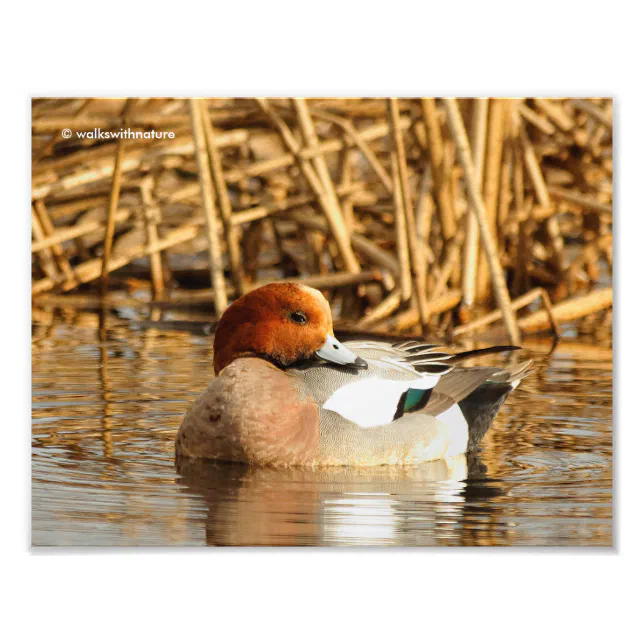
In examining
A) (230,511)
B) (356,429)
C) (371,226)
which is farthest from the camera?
(371,226)

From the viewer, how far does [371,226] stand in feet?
23.7

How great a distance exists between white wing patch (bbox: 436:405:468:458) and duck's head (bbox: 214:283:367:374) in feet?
1.34

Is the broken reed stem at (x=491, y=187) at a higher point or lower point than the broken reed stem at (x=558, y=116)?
lower

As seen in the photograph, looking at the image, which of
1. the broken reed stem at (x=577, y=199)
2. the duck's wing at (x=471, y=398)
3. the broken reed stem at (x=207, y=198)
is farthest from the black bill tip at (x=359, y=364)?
the broken reed stem at (x=577, y=199)

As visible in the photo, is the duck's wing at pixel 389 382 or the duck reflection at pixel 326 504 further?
the duck's wing at pixel 389 382

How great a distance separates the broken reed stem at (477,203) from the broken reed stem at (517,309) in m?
0.11

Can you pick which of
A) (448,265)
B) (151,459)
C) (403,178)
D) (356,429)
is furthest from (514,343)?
(151,459)

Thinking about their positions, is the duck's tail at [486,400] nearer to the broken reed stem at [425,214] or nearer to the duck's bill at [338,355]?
the duck's bill at [338,355]

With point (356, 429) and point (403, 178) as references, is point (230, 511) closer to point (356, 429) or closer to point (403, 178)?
point (356, 429)

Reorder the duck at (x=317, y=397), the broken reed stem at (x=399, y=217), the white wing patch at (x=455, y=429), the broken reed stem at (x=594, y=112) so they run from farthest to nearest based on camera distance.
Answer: the broken reed stem at (x=399, y=217) < the white wing patch at (x=455, y=429) < the broken reed stem at (x=594, y=112) < the duck at (x=317, y=397)

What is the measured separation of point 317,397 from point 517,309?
5.69 feet

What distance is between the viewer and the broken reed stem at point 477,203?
6.07 meters
